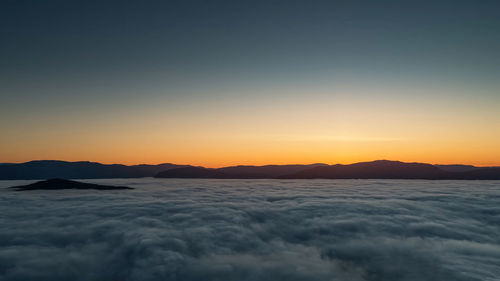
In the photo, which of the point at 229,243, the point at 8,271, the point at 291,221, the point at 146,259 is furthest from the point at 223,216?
the point at 8,271

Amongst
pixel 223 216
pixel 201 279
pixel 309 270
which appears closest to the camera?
pixel 201 279

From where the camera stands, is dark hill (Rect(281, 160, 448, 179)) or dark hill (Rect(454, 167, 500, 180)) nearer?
dark hill (Rect(454, 167, 500, 180))

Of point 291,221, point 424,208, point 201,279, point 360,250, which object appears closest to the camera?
point 201,279

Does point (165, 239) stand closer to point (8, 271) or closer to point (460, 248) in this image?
point (8, 271)

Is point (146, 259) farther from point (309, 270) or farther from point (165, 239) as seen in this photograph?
point (309, 270)

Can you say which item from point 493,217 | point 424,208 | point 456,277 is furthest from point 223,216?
point 493,217

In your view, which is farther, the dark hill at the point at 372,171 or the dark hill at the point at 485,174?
the dark hill at the point at 372,171

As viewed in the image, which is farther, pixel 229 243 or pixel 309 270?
pixel 229 243

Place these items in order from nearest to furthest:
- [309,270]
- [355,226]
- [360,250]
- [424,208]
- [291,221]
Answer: [309,270] → [360,250] → [355,226] → [291,221] → [424,208]

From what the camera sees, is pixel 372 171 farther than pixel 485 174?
Yes
